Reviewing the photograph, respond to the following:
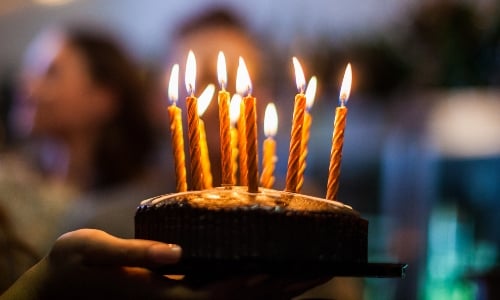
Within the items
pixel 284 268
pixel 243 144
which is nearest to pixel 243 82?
pixel 243 144

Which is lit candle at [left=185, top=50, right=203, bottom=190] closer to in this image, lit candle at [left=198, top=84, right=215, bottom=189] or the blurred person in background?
lit candle at [left=198, top=84, right=215, bottom=189]

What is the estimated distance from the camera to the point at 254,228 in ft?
3.03

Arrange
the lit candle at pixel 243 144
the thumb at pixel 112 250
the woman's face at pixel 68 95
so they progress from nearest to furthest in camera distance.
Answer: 1. the thumb at pixel 112 250
2. the lit candle at pixel 243 144
3. the woman's face at pixel 68 95

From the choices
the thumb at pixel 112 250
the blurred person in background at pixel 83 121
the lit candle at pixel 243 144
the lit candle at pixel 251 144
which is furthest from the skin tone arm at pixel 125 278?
the blurred person in background at pixel 83 121

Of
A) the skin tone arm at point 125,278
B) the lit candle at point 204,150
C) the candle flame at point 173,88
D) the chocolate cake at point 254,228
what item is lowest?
the skin tone arm at point 125,278

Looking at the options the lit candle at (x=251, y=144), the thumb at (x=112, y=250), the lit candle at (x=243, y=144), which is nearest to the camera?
the thumb at (x=112, y=250)

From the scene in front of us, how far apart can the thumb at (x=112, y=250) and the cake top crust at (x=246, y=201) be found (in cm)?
9

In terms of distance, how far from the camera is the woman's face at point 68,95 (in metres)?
3.00

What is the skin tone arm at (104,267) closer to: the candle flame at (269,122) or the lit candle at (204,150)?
the lit candle at (204,150)

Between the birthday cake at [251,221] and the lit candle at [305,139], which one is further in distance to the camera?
the lit candle at [305,139]

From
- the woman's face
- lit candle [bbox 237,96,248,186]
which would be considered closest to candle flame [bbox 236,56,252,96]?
lit candle [bbox 237,96,248,186]

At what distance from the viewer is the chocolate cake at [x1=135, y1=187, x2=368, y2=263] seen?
36.2 inches

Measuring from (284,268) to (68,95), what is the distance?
2273 mm

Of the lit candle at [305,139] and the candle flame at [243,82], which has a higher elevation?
the candle flame at [243,82]
